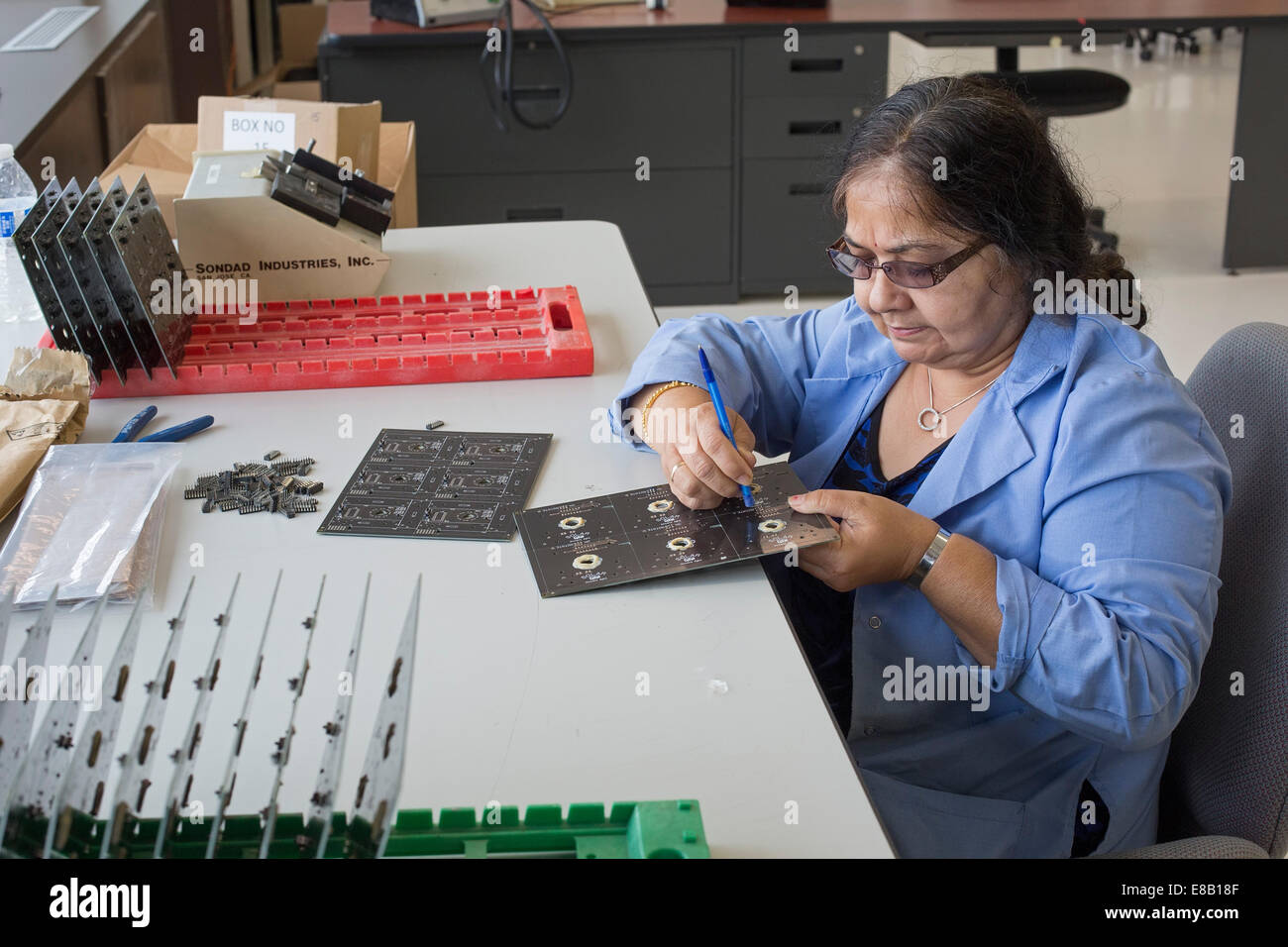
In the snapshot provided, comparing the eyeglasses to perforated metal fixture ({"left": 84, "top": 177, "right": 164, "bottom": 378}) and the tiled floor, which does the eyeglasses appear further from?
the tiled floor

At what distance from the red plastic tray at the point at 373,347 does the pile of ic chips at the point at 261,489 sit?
0.22m

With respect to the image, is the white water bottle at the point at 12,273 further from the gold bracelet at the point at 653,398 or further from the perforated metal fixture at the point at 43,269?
the gold bracelet at the point at 653,398

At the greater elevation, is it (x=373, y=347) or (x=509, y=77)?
(x=509, y=77)

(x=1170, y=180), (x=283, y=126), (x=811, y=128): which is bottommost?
(x=1170, y=180)

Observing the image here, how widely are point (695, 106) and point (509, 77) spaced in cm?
60

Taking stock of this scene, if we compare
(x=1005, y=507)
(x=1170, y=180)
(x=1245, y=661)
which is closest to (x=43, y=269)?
(x=1005, y=507)

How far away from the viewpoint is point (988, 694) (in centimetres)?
128

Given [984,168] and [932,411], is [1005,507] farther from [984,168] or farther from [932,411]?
[984,168]

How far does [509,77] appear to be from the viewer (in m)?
3.61

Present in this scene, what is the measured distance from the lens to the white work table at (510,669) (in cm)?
93

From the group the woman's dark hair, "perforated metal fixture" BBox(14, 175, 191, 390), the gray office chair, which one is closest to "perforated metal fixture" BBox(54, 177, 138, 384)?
"perforated metal fixture" BBox(14, 175, 191, 390)

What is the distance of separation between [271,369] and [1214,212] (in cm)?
430

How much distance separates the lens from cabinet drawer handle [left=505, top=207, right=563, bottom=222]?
3918 millimetres
